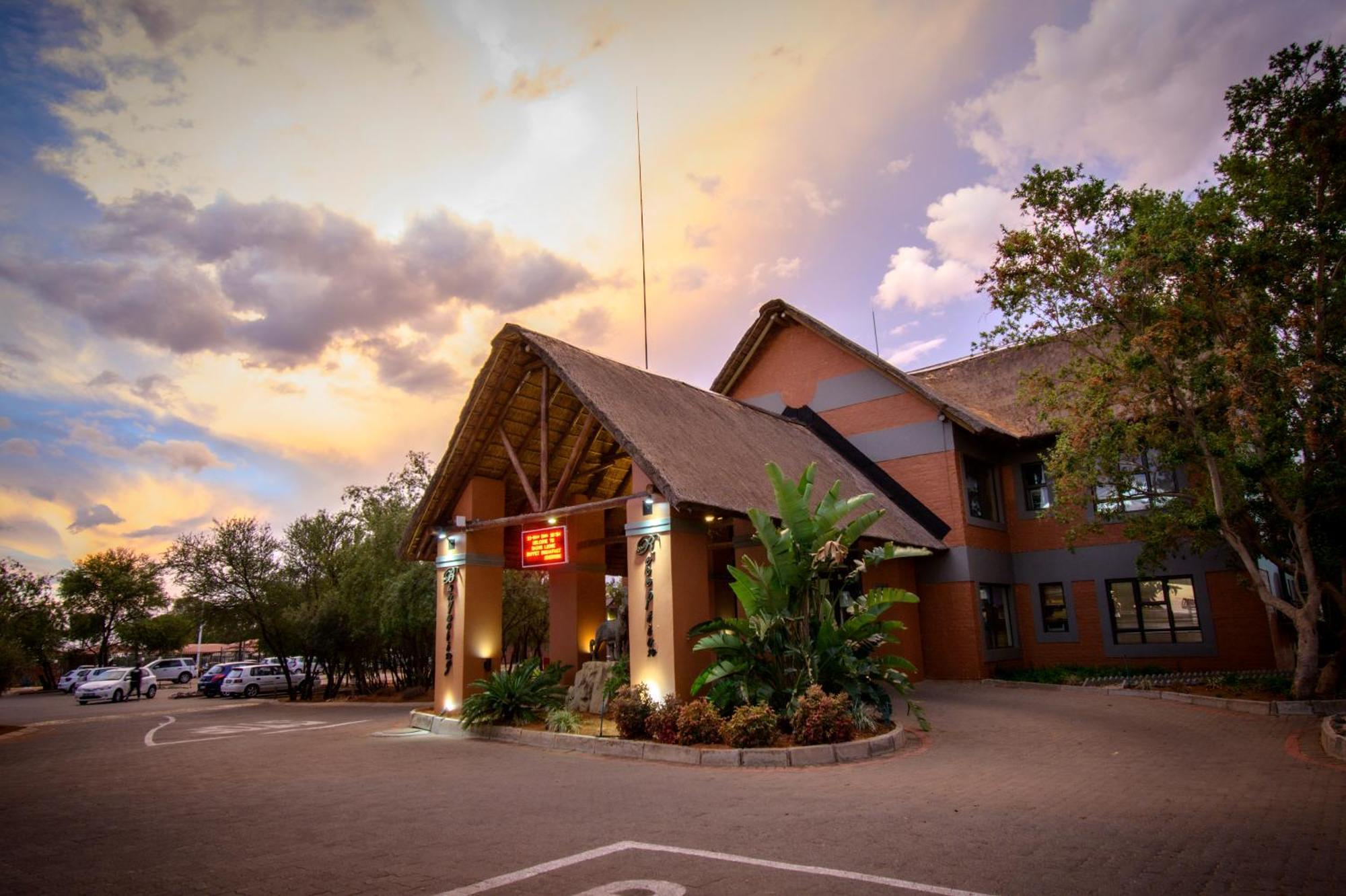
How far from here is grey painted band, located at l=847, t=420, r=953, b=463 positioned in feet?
74.3

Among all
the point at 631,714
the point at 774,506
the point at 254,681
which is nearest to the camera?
the point at 631,714

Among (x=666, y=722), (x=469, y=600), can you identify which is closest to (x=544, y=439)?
(x=469, y=600)

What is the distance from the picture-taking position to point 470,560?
698 inches

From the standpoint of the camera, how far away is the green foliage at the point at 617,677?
1481 cm

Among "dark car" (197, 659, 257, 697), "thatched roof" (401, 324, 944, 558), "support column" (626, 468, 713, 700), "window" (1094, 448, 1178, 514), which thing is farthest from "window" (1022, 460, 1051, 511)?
"dark car" (197, 659, 257, 697)

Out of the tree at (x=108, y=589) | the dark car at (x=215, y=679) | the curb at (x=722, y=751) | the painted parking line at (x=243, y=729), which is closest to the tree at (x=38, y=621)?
the tree at (x=108, y=589)

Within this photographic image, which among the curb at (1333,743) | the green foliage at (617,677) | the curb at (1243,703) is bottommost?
the curb at (1243,703)

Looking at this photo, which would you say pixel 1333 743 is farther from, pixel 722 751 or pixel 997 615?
pixel 997 615

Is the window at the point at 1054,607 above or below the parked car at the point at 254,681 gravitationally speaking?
above

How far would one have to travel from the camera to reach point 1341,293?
13.5 meters

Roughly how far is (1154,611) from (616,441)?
16.4 m

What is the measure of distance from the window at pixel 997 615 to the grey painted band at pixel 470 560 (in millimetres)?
13282

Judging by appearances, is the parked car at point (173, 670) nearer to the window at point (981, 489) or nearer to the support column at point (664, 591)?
the support column at point (664, 591)

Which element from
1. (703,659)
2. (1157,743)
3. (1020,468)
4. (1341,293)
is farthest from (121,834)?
(1020,468)
